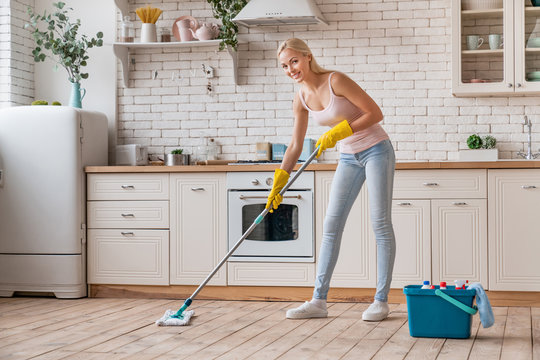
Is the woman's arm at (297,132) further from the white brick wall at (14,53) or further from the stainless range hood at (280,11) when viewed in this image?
the white brick wall at (14,53)

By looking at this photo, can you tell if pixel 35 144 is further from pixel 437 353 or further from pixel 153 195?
pixel 437 353

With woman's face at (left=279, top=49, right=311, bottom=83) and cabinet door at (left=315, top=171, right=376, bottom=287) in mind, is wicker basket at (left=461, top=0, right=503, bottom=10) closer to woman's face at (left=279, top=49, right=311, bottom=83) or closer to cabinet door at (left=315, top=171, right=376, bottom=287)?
cabinet door at (left=315, top=171, right=376, bottom=287)

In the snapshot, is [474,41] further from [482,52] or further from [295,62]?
[295,62]

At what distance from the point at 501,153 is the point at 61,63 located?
9.55 ft

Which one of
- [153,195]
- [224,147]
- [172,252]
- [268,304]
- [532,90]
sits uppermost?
[532,90]

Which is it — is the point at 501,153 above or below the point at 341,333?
above

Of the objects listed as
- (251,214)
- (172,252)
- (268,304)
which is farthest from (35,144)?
(268,304)

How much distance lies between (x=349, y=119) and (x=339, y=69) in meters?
1.45

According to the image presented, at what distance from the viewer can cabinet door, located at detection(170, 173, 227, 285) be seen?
4.34 metres

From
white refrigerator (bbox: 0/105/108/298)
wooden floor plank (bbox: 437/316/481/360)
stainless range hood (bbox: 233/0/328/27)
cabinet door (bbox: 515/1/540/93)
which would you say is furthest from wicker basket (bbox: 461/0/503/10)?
white refrigerator (bbox: 0/105/108/298)

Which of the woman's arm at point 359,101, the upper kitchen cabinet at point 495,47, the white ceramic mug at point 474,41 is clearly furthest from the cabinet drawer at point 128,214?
the white ceramic mug at point 474,41

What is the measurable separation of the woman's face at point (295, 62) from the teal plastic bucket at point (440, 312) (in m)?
1.10

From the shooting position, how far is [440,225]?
4.08m

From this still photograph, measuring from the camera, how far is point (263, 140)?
492cm
